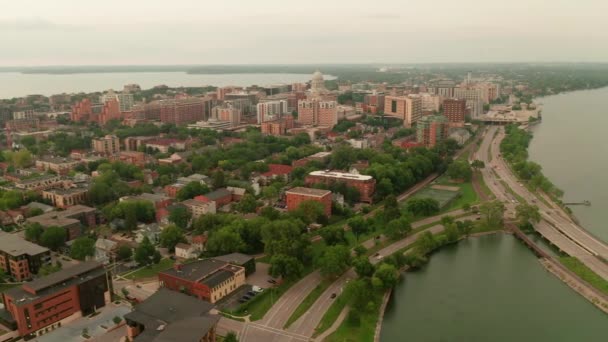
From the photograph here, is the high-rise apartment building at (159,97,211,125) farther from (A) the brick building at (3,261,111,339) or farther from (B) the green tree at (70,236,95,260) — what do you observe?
(A) the brick building at (3,261,111,339)

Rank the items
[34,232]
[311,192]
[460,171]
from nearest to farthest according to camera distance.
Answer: [34,232] < [311,192] < [460,171]

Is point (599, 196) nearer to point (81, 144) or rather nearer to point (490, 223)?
point (490, 223)

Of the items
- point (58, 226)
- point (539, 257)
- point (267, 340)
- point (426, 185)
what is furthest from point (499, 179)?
point (58, 226)

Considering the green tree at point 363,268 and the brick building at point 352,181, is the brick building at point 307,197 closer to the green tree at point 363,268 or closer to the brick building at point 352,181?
the brick building at point 352,181

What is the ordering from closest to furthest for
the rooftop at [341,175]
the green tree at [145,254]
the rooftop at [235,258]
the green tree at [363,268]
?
the green tree at [363,268]
the rooftop at [235,258]
the green tree at [145,254]
the rooftop at [341,175]

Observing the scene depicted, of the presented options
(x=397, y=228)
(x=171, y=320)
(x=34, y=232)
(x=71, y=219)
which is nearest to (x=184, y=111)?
(x=71, y=219)

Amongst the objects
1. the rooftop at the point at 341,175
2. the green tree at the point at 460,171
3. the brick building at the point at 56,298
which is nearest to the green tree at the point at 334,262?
the brick building at the point at 56,298

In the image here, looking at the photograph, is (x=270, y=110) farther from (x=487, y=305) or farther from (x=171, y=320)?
(x=171, y=320)

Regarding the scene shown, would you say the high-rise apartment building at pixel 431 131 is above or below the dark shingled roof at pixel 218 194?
above
